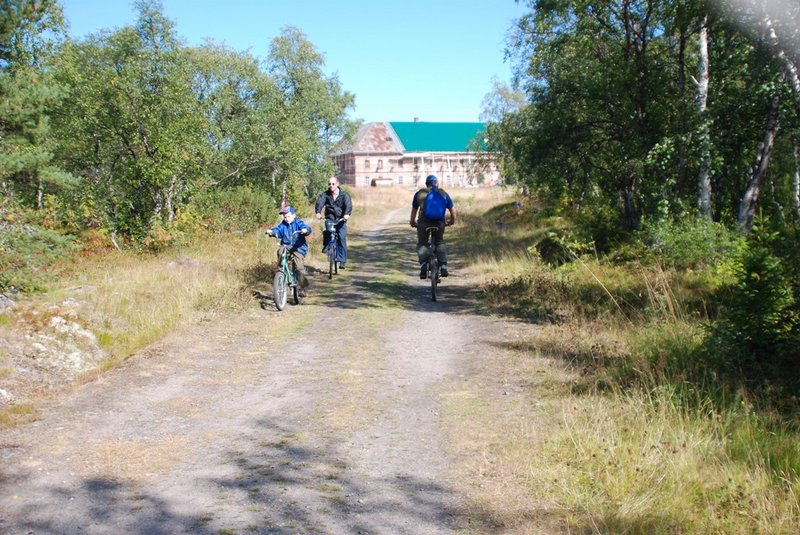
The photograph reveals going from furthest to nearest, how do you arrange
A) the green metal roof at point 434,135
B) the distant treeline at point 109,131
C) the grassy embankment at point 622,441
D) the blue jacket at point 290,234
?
the green metal roof at point 434,135 < the distant treeline at point 109,131 < the blue jacket at point 290,234 < the grassy embankment at point 622,441

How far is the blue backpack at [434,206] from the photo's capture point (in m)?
12.8

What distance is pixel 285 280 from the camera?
12047 millimetres

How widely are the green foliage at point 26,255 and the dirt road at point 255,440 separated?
3424 millimetres

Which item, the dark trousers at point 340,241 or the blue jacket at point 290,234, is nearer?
the blue jacket at point 290,234

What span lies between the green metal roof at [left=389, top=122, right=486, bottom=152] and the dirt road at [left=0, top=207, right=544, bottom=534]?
91.0 meters

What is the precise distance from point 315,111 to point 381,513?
35798mm

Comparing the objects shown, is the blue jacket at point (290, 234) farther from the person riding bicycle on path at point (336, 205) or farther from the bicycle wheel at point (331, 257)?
the bicycle wheel at point (331, 257)

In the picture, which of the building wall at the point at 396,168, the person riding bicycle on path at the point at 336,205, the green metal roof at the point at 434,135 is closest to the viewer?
the person riding bicycle on path at the point at 336,205

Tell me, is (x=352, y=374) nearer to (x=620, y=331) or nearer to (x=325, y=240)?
(x=620, y=331)

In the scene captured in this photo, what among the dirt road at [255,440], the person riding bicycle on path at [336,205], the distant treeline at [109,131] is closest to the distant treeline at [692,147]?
the dirt road at [255,440]

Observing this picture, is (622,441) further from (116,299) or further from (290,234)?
(290,234)

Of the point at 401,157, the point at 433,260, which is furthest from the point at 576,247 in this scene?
the point at 401,157

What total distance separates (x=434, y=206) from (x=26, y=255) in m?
7.31

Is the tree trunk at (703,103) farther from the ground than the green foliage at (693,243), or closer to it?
farther from the ground
